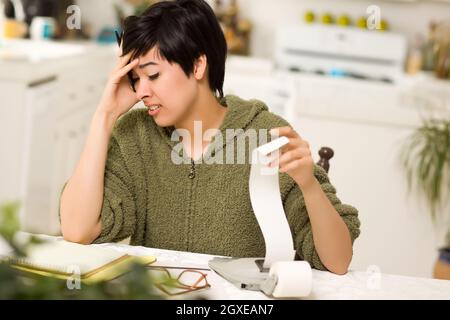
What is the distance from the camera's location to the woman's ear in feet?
5.13

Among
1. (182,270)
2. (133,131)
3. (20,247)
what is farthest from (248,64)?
(20,247)

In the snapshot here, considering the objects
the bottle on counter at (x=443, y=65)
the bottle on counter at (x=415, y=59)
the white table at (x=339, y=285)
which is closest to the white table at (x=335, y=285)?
the white table at (x=339, y=285)

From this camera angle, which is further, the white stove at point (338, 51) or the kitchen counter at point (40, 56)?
the white stove at point (338, 51)

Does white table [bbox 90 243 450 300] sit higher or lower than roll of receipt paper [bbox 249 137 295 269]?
lower

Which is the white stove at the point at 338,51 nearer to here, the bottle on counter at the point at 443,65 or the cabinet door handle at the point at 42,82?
the bottle on counter at the point at 443,65

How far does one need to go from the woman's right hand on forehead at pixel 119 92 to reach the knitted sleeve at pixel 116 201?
7 centimetres

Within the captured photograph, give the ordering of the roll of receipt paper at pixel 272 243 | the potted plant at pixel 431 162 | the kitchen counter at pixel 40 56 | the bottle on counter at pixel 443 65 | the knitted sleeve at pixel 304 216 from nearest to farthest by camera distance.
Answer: the roll of receipt paper at pixel 272 243, the knitted sleeve at pixel 304 216, the potted plant at pixel 431 162, the kitchen counter at pixel 40 56, the bottle on counter at pixel 443 65

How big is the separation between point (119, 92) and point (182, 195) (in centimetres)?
26

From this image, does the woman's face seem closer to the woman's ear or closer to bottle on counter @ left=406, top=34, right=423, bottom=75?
the woman's ear

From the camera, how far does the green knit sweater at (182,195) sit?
156cm

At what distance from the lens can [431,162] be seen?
2.90m

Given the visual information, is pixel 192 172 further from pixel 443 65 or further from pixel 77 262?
pixel 443 65

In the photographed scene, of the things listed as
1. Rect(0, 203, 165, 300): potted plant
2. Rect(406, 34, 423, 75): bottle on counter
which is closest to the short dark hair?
Rect(0, 203, 165, 300): potted plant

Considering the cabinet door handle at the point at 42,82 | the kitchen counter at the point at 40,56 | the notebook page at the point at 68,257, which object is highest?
the kitchen counter at the point at 40,56
